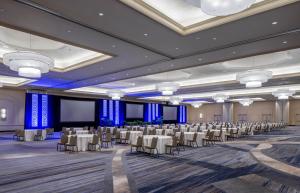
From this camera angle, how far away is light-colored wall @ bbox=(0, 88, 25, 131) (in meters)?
18.7

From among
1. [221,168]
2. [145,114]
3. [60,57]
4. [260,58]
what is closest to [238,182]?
[221,168]

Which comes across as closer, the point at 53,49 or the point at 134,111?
the point at 53,49

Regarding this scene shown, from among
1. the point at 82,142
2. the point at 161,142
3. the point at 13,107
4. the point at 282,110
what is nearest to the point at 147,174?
the point at 161,142

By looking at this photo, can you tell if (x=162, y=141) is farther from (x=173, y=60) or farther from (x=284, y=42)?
(x=284, y=42)

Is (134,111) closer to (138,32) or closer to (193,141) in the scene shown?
(193,141)

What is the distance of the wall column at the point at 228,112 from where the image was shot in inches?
1326

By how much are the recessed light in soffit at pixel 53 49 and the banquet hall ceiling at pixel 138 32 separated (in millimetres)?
1274

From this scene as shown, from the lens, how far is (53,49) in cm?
984

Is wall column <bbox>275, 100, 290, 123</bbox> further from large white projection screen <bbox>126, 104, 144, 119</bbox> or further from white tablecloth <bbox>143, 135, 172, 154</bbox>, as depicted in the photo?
white tablecloth <bbox>143, 135, 172, 154</bbox>

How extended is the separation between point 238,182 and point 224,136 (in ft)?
32.1

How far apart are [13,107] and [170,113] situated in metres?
21.6

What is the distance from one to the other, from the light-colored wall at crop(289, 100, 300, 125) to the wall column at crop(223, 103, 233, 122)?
25.2 ft

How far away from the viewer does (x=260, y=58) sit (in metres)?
10.9

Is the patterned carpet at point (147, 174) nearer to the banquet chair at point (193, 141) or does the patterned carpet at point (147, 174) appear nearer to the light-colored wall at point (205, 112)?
the banquet chair at point (193, 141)
